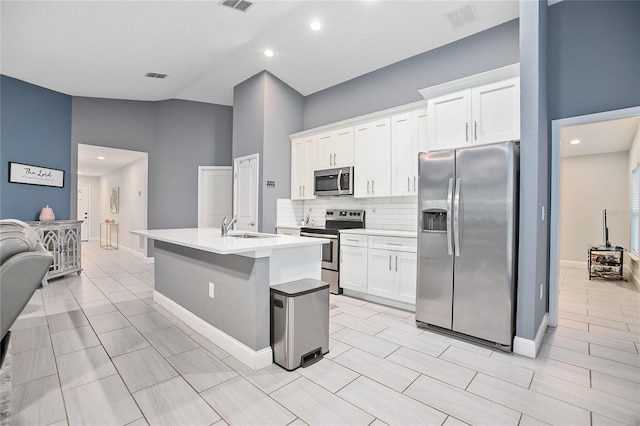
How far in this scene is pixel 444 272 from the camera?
112 inches

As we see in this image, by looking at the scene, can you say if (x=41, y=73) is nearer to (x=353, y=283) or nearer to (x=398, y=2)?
(x=398, y=2)

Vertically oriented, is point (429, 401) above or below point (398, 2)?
below

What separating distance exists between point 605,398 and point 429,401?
116cm

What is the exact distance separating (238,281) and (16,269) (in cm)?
134

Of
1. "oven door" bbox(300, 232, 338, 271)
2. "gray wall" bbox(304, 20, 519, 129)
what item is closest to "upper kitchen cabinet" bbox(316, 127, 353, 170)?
"gray wall" bbox(304, 20, 519, 129)

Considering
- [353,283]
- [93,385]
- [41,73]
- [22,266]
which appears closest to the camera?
[22,266]

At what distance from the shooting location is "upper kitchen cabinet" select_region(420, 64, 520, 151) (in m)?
2.89

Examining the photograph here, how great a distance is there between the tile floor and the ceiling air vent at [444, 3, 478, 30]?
346 cm

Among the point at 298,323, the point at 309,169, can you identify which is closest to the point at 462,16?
the point at 309,169

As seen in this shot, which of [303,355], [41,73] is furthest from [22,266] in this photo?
[41,73]

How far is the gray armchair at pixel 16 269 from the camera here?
1.21 metres

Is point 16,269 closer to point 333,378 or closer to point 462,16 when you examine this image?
point 333,378

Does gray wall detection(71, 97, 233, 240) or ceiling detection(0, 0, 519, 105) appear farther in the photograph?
gray wall detection(71, 97, 233, 240)

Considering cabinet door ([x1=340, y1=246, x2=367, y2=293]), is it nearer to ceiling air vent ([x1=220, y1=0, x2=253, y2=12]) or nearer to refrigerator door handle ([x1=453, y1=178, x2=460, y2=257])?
refrigerator door handle ([x1=453, y1=178, x2=460, y2=257])
